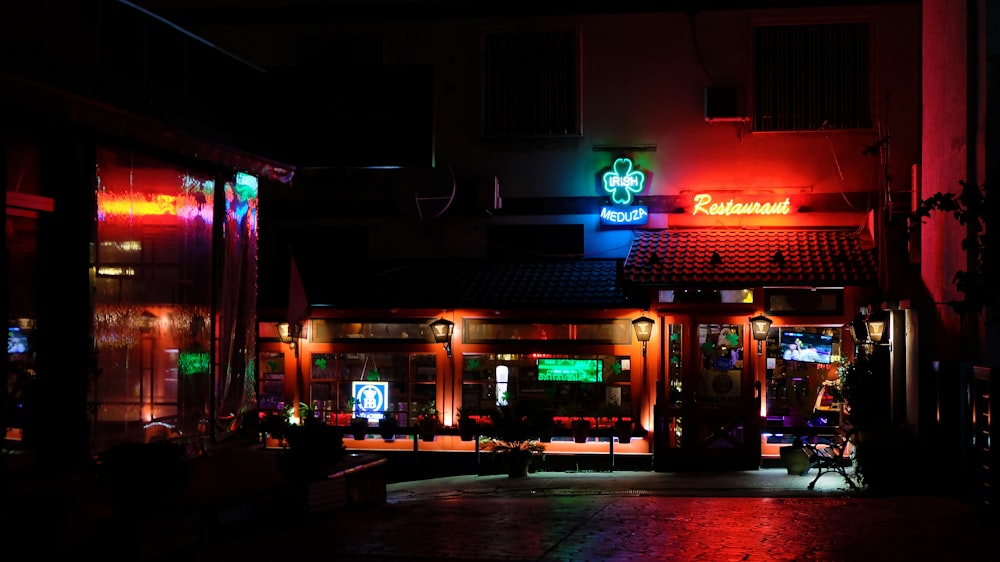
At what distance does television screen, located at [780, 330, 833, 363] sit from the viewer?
62.8ft

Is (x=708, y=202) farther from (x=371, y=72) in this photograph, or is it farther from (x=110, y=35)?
(x=110, y=35)

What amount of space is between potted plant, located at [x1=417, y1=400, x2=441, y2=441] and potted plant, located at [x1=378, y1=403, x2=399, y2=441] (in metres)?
0.50

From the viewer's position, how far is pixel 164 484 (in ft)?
28.7

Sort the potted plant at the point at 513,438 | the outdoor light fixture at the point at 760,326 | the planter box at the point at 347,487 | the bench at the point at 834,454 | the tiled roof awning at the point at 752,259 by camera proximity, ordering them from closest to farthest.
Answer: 1. the planter box at the point at 347,487
2. the bench at the point at 834,454
3. the potted plant at the point at 513,438
4. the tiled roof awning at the point at 752,259
5. the outdoor light fixture at the point at 760,326

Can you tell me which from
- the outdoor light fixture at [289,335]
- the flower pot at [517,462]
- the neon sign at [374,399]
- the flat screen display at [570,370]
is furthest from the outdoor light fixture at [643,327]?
the outdoor light fixture at [289,335]

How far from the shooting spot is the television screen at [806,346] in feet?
62.8

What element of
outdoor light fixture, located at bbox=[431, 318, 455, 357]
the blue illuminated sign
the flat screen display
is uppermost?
the blue illuminated sign

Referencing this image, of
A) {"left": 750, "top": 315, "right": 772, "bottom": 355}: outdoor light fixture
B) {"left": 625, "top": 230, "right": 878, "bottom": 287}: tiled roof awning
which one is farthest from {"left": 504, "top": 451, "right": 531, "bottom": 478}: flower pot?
{"left": 750, "top": 315, "right": 772, "bottom": 355}: outdoor light fixture

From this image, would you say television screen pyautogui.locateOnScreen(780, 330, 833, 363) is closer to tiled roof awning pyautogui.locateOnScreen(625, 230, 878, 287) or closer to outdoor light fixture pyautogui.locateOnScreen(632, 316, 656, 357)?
tiled roof awning pyautogui.locateOnScreen(625, 230, 878, 287)

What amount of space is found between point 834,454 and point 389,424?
27.8 ft

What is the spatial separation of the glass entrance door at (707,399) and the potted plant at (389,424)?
5.27 metres

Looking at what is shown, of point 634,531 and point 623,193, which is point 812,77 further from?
point 634,531

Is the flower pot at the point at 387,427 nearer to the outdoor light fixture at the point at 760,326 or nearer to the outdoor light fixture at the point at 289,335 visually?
the outdoor light fixture at the point at 289,335

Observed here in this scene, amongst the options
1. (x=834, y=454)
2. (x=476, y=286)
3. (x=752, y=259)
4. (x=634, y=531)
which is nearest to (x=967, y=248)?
(x=634, y=531)
